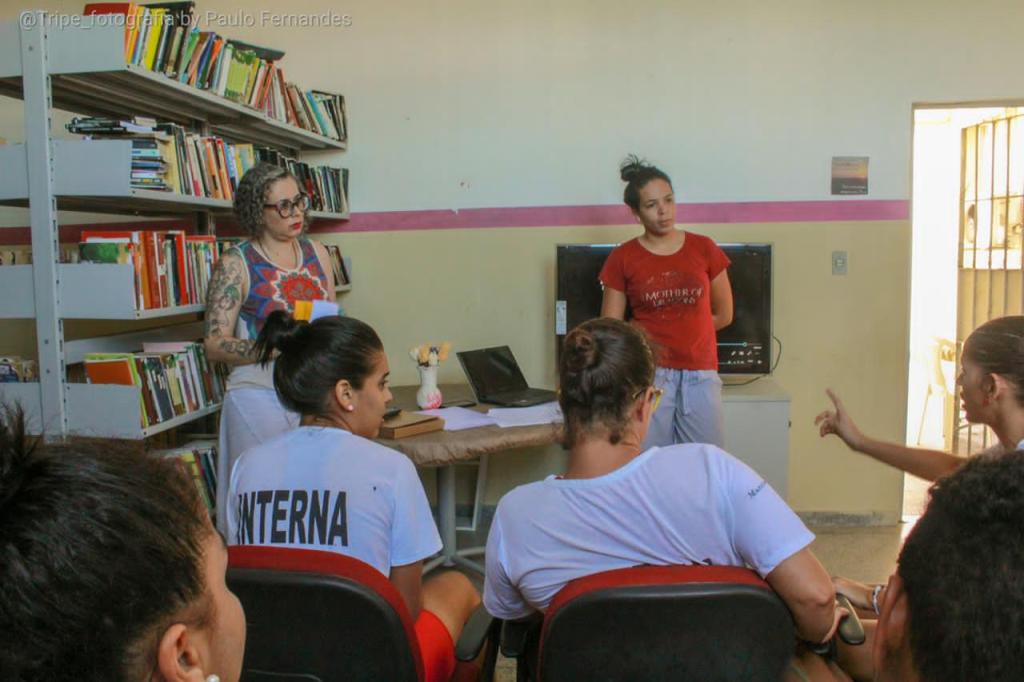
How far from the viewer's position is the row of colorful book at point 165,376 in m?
2.52

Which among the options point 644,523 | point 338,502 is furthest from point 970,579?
point 338,502

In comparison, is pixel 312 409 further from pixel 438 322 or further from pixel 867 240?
pixel 867 240

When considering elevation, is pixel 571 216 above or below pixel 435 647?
above

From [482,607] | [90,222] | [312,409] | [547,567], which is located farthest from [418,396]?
[90,222]

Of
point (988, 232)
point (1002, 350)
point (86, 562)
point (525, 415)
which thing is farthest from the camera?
point (988, 232)

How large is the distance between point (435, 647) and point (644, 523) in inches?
20.9

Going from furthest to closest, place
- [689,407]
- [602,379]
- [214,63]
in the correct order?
[689,407]
[214,63]
[602,379]

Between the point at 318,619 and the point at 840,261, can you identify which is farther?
the point at 840,261

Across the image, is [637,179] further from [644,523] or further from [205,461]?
[644,523]

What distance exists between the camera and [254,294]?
2750mm

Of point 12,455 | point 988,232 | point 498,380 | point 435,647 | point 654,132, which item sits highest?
point 654,132

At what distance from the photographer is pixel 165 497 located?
2.09 ft

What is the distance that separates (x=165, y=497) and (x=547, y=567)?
870 millimetres

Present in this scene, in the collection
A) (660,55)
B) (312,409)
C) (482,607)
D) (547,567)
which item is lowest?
(482,607)
